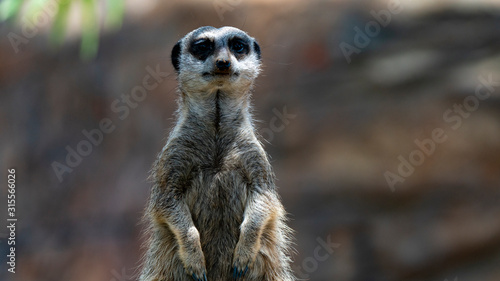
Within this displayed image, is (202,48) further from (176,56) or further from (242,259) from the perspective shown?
(242,259)

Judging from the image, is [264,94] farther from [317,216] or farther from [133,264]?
[133,264]

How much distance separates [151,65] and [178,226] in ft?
13.0

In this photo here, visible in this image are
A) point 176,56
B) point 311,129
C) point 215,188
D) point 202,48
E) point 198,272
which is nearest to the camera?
point 198,272

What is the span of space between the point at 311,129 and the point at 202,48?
10.7 ft

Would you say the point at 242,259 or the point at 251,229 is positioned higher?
the point at 251,229

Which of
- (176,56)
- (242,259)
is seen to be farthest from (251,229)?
(176,56)

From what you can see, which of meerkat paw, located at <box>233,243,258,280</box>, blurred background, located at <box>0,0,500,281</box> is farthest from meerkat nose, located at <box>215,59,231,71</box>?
blurred background, located at <box>0,0,500,281</box>

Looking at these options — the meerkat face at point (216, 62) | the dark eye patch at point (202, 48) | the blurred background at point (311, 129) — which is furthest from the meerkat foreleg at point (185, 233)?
the blurred background at point (311, 129)

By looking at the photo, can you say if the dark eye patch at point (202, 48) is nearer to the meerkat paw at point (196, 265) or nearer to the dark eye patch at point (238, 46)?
the dark eye patch at point (238, 46)

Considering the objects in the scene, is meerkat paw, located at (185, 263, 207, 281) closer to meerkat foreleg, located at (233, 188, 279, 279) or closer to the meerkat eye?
meerkat foreleg, located at (233, 188, 279, 279)

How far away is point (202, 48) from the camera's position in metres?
3.85

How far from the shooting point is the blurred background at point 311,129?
6.61 m

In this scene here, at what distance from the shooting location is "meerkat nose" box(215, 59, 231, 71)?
3.59m

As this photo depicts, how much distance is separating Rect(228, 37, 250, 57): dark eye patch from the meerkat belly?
0.78m
